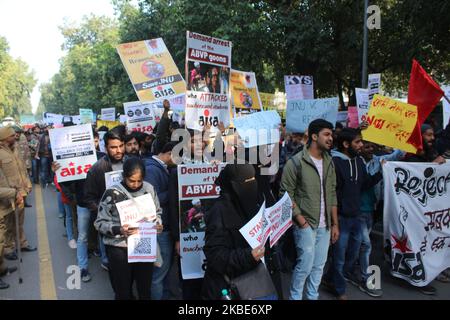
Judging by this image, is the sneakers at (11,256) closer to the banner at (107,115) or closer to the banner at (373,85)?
the banner at (373,85)

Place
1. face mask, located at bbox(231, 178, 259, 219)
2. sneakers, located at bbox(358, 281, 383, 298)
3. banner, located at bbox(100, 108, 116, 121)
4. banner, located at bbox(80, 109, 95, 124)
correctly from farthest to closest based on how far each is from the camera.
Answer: banner, located at bbox(80, 109, 95, 124) < banner, located at bbox(100, 108, 116, 121) < sneakers, located at bbox(358, 281, 383, 298) < face mask, located at bbox(231, 178, 259, 219)

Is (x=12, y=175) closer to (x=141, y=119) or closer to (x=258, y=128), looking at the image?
(x=141, y=119)

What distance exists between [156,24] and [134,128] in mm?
16587

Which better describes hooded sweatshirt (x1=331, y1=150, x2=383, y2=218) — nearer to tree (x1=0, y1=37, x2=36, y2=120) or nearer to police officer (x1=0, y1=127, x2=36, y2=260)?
police officer (x1=0, y1=127, x2=36, y2=260)

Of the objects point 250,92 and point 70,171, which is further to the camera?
→ point 250,92

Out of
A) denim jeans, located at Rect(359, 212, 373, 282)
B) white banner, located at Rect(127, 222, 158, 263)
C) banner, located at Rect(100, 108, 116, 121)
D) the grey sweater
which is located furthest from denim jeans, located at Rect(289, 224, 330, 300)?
banner, located at Rect(100, 108, 116, 121)

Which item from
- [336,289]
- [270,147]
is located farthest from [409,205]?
[270,147]

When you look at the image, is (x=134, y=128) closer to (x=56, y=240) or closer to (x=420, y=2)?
(x=56, y=240)

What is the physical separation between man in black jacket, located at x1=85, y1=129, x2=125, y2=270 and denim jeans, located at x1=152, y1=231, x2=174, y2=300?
83 centimetres

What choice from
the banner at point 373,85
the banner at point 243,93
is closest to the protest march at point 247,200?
the banner at point 243,93

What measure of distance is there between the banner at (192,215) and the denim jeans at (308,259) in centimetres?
96

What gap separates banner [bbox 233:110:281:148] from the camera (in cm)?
436
